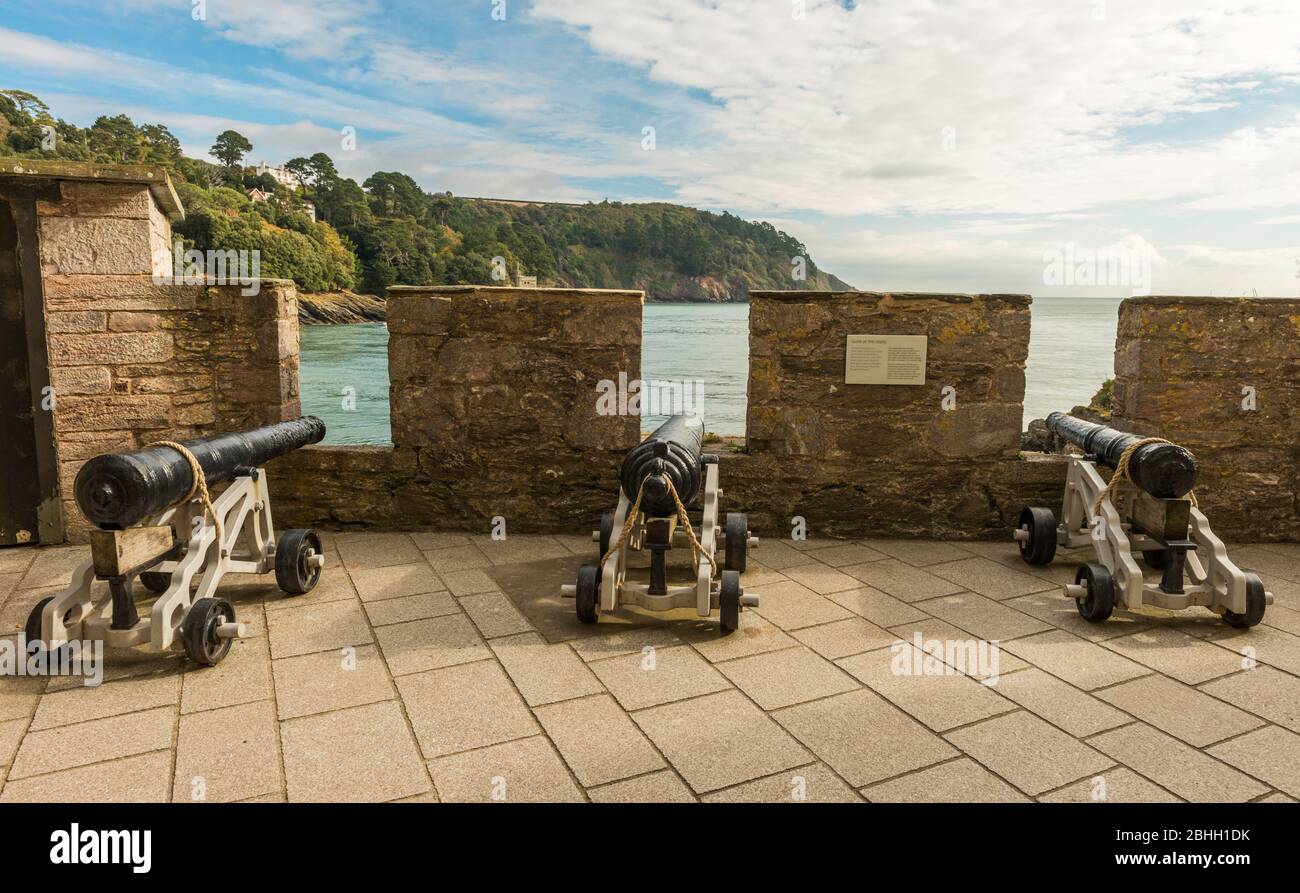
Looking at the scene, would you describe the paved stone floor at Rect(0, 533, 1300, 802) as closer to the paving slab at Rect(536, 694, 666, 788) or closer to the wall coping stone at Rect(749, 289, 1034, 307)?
Answer: the paving slab at Rect(536, 694, 666, 788)

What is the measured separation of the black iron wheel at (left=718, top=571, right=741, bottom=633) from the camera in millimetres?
3684

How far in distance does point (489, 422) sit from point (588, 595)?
1956 mm

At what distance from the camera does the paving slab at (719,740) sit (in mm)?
2551

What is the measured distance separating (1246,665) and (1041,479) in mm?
2075

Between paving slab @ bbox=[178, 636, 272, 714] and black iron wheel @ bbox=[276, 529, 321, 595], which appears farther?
black iron wheel @ bbox=[276, 529, 321, 595]

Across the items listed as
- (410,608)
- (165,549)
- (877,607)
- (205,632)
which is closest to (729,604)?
(877,607)

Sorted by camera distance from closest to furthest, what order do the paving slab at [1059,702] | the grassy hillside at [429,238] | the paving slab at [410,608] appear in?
the paving slab at [1059,702] < the paving slab at [410,608] < the grassy hillside at [429,238]

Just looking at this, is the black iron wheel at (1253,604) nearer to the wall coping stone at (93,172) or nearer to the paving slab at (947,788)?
the paving slab at (947,788)

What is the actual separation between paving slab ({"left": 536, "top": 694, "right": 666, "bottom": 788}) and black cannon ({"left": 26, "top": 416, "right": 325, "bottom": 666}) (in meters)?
1.44

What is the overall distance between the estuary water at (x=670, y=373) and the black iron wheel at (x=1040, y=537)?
2661 millimetres

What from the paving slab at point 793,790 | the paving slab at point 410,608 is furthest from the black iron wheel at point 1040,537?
the paving slab at point 410,608

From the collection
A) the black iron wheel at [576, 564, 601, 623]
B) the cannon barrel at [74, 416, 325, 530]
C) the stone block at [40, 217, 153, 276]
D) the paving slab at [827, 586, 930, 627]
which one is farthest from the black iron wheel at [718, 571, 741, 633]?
the stone block at [40, 217, 153, 276]

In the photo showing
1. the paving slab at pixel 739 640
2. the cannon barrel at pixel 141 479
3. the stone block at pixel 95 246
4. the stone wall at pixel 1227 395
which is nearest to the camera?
the cannon barrel at pixel 141 479

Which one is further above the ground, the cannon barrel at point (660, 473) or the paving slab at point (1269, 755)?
the cannon barrel at point (660, 473)
